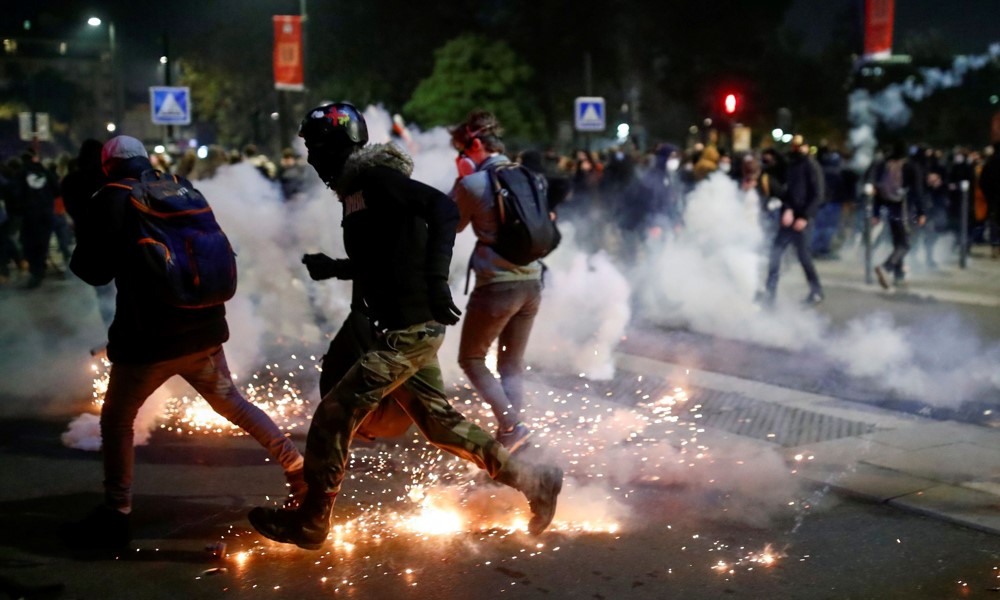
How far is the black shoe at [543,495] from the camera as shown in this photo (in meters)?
4.66

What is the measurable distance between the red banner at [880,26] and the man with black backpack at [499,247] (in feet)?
59.9

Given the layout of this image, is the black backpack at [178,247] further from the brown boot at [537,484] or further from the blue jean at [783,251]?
the blue jean at [783,251]

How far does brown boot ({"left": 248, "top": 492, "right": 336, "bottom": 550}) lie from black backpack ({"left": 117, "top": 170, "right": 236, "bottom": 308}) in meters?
0.91

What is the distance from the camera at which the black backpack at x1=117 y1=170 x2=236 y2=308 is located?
14.8 feet

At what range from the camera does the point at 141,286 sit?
4.54m

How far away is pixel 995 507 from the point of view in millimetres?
5270

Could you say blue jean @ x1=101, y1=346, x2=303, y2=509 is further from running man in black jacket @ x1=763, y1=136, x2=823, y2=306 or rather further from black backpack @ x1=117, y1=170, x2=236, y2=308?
running man in black jacket @ x1=763, y1=136, x2=823, y2=306

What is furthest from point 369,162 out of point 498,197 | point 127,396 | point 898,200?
point 898,200

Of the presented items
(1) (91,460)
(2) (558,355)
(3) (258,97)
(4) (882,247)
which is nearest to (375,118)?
(2) (558,355)

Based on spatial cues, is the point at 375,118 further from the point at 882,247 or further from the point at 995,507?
the point at 882,247

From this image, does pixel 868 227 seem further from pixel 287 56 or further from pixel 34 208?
pixel 287 56

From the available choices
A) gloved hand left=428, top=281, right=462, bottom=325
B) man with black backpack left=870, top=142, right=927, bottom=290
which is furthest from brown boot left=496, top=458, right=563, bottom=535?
man with black backpack left=870, top=142, right=927, bottom=290

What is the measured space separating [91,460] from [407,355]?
2.67 meters

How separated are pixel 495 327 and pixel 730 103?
46.6ft
